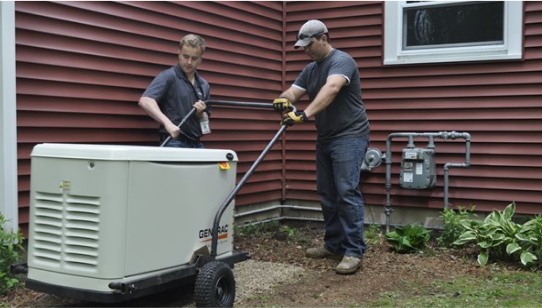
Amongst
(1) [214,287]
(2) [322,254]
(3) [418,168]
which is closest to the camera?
(1) [214,287]

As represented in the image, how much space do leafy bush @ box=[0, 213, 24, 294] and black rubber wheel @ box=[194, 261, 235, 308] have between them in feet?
3.92

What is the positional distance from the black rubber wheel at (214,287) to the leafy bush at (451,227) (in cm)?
252

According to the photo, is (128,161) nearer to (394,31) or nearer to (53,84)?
(53,84)

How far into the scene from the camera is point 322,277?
13.9 ft

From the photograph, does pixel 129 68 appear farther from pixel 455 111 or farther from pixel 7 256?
pixel 455 111

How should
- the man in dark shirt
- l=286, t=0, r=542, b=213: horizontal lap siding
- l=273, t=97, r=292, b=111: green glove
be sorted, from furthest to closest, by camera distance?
1. l=286, t=0, r=542, b=213: horizontal lap siding
2. the man in dark shirt
3. l=273, t=97, r=292, b=111: green glove

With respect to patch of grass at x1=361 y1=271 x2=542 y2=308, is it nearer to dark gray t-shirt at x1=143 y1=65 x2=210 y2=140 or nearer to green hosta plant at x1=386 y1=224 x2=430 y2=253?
green hosta plant at x1=386 y1=224 x2=430 y2=253

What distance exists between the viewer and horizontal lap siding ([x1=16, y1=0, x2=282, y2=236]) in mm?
3881

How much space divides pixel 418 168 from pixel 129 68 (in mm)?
2737

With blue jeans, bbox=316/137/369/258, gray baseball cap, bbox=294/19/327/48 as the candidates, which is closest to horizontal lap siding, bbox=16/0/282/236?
gray baseball cap, bbox=294/19/327/48

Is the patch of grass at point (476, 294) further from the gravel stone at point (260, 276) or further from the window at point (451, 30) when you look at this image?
the window at point (451, 30)

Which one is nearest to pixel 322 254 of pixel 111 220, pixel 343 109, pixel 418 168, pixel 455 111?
pixel 343 109

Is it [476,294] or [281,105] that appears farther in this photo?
[281,105]

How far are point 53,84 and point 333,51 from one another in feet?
6.65
